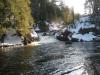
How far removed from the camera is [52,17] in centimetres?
12306

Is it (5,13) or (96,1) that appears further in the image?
(96,1)

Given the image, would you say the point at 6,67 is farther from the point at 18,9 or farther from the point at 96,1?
the point at 96,1

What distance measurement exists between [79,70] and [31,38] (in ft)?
149

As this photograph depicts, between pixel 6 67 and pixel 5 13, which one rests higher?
pixel 5 13

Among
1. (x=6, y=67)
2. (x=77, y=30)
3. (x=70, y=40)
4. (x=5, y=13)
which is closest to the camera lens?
(x=6, y=67)

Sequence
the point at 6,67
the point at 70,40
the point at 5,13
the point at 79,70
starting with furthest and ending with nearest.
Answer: the point at 70,40
the point at 5,13
the point at 6,67
the point at 79,70

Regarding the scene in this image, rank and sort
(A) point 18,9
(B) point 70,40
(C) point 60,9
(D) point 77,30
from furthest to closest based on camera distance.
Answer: (C) point 60,9 < (D) point 77,30 < (B) point 70,40 < (A) point 18,9

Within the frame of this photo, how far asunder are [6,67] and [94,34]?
55495mm

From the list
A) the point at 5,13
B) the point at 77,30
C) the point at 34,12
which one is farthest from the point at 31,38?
the point at 34,12

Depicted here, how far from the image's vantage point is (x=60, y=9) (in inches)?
5192

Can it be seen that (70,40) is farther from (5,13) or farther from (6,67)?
(6,67)

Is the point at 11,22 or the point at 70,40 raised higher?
the point at 11,22

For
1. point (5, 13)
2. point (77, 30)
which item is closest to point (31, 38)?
point (5, 13)

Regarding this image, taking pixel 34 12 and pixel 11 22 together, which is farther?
pixel 34 12
